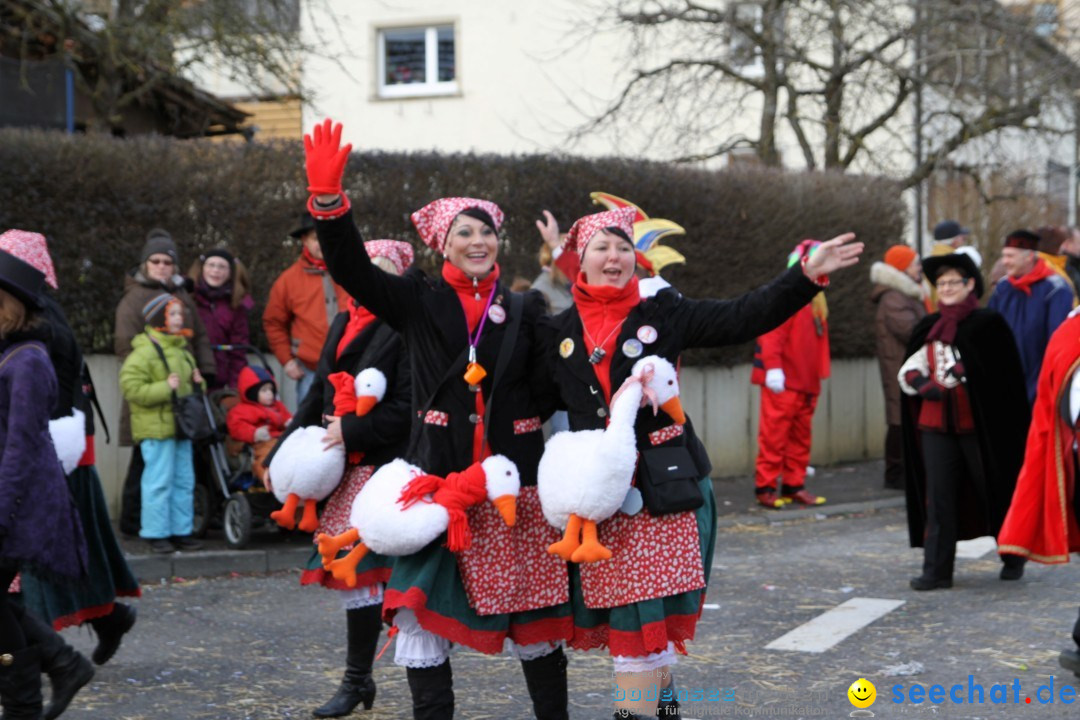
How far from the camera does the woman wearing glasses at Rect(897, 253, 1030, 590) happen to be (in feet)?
27.9

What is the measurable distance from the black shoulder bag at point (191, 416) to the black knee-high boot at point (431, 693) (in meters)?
4.90

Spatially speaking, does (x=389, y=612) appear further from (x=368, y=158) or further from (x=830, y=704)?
(x=368, y=158)

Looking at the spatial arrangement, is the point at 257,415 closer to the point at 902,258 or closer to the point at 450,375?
the point at 450,375

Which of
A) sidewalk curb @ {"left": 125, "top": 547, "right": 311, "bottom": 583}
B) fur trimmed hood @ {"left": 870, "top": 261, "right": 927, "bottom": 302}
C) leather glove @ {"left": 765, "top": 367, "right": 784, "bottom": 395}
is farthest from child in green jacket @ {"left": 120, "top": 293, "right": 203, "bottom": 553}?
fur trimmed hood @ {"left": 870, "top": 261, "right": 927, "bottom": 302}

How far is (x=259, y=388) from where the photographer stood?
9984mm

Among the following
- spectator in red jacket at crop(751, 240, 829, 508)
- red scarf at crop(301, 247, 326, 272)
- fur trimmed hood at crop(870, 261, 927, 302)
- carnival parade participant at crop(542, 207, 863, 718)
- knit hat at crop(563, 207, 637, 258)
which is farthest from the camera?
fur trimmed hood at crop(870, 261, 927, 302)

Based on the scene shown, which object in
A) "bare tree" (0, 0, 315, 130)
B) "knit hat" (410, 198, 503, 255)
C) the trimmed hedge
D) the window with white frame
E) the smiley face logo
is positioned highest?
→ the window with white frame

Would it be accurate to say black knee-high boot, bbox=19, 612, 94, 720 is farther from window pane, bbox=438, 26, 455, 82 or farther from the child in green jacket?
window pane, bbox=438, 26, 455, 82

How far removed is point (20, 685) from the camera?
5270 mm

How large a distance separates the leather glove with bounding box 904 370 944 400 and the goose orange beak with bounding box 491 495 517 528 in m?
4.31

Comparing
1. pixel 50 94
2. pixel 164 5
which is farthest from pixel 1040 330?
pixel 50 94

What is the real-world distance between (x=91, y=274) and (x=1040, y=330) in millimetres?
6971

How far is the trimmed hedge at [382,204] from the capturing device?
413 inches

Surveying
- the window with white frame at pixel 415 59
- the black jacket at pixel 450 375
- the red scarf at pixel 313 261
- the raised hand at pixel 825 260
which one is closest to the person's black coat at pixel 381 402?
the black jacket at pixel 450 375
